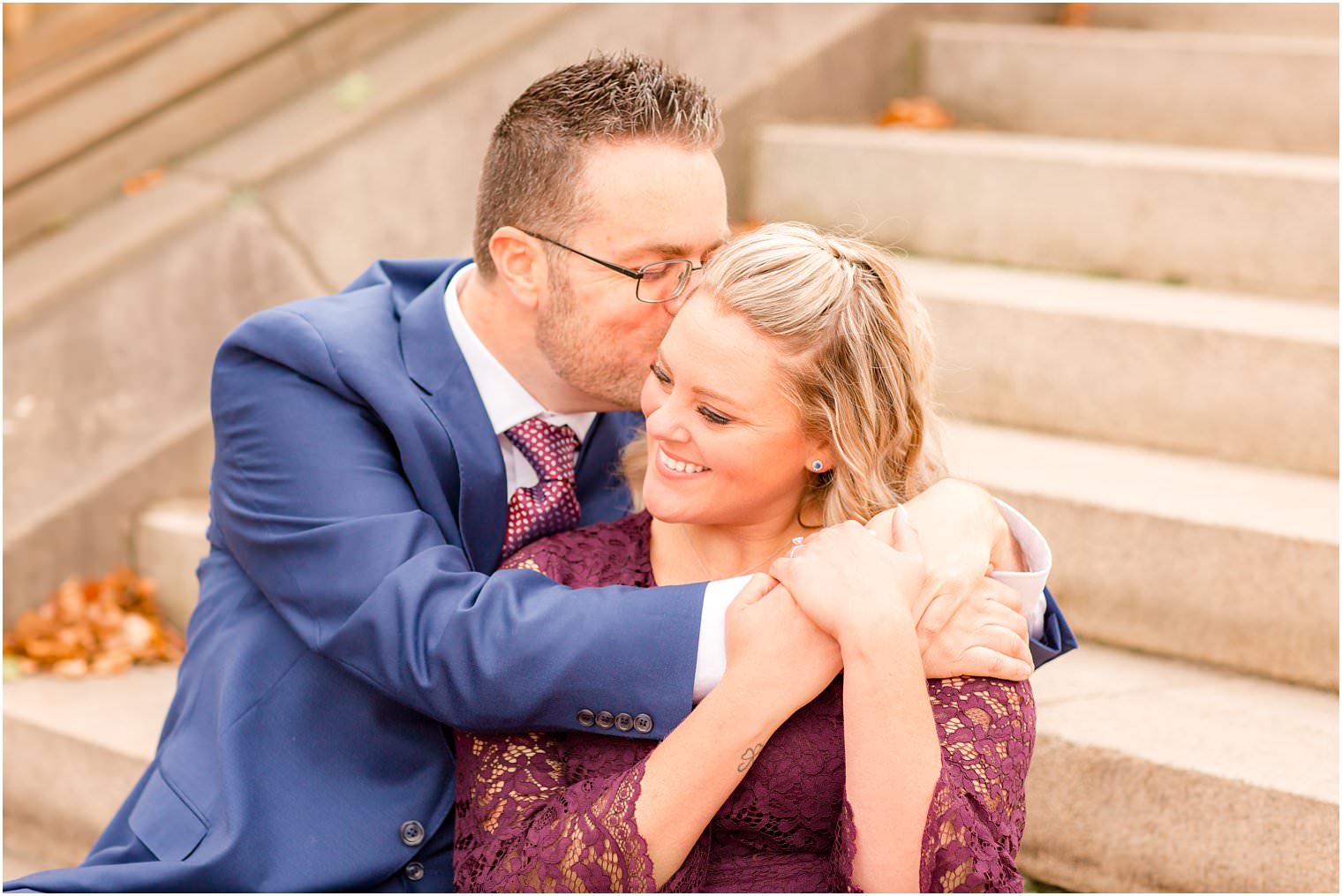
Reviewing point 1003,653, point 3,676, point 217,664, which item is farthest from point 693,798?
point 3,676

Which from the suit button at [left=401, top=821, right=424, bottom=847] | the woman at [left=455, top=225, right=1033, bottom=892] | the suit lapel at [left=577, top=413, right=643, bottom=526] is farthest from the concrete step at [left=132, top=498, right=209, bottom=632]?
the woman at [left=455, top=225, right=1033, bottom=892]

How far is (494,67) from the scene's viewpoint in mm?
4023

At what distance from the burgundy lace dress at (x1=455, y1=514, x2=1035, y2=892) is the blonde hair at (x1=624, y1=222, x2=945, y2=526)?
1.19 feet

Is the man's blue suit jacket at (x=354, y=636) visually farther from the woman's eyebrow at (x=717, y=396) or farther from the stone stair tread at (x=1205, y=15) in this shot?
the stone stair tread at (x=1205, y=15)

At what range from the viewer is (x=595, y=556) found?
2.21 meters

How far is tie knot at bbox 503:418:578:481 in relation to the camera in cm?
247

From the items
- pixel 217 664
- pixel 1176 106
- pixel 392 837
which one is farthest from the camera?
pixel 1176 106

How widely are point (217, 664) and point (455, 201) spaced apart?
196 cm

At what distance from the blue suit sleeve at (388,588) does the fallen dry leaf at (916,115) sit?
2.81 meters

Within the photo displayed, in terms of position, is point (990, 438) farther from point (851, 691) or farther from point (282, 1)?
point (282, 1)

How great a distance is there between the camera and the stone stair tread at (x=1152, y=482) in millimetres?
2850

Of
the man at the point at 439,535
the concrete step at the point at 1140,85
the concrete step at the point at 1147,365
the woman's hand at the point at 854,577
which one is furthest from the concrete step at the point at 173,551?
the concrete step at the point at 1140,85

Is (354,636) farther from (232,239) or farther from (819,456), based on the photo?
(232,239)

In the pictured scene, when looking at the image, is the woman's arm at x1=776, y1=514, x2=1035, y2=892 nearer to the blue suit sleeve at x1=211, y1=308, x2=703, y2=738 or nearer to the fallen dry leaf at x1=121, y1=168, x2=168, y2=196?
the blue suit sleeve at x1=211, y1=308, x2=703, y2=738
